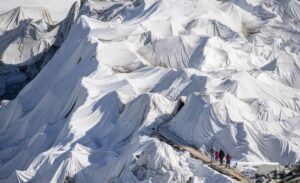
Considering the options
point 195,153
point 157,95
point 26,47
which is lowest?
point 26,47

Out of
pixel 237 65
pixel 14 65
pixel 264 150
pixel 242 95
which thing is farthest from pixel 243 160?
pixel 14 65

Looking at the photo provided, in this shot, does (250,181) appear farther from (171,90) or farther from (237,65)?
(237,65)

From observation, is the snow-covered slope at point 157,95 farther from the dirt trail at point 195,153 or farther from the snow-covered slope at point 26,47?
the snow-covered slope at point 26,47

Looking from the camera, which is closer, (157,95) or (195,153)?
(195,153)

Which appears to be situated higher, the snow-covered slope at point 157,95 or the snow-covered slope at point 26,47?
the snow-covered slope at point 157,95

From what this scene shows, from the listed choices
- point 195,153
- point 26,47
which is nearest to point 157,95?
point 195,153

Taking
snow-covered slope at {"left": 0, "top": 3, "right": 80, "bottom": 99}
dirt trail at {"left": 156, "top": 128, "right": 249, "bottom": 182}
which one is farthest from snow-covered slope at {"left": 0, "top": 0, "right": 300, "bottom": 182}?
snow-covered slope at {"left": 0, "top": 3, "right": 80, "bottom": 99}

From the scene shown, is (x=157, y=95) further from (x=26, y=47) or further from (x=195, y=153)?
(x=26, y=47)

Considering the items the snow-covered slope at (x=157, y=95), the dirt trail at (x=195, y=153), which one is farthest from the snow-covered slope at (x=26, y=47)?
the dirt trail at (x=195, y=153)
